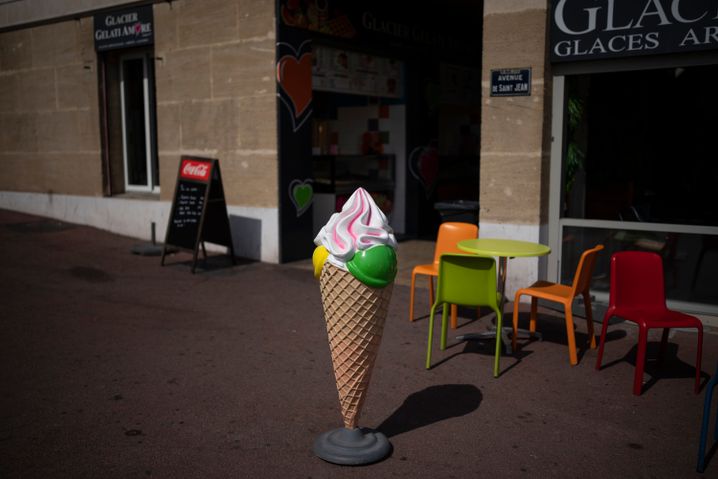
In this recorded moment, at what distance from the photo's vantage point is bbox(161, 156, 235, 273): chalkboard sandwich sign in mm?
8641

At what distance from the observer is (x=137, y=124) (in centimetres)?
1125

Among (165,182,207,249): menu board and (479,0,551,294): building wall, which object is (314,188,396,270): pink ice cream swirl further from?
(165,182,207,249): menu board

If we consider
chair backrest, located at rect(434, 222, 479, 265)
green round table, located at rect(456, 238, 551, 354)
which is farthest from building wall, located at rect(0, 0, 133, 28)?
green round table, located at rect(456, 238, 551, 354)

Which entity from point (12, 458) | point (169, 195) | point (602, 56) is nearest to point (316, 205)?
point (169, 195)

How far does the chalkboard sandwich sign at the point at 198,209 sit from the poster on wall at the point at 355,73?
2.10 metres

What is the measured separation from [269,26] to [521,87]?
3.56 meters

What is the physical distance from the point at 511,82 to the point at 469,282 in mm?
2872

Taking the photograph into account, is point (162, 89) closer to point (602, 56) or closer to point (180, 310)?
point (180, 310)

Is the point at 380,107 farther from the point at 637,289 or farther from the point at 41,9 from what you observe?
the point at 637,289

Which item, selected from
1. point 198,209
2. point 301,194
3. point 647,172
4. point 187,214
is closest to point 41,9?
point 187,214

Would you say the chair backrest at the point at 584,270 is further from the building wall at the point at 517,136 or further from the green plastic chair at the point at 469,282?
the building wall at the point at 517,136

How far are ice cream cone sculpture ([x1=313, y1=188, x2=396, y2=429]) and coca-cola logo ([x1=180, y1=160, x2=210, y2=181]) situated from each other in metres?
5.50

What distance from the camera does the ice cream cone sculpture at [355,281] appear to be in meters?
3.36

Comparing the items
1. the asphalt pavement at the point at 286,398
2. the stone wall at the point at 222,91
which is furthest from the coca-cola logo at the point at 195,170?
the asphalt pavement at the point at 286,398
